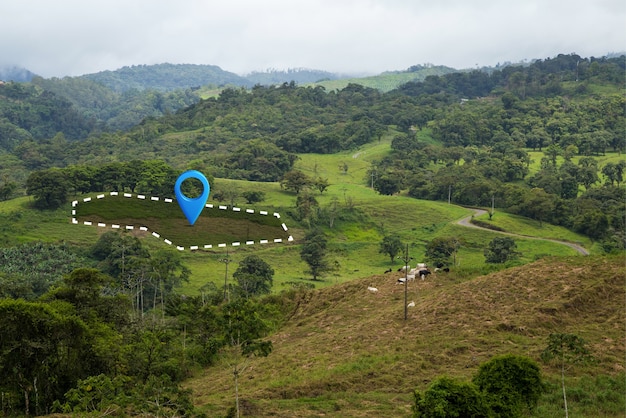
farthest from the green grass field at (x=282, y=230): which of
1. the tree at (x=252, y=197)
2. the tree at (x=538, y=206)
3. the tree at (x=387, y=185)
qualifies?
the tree at (x=387, y=185)

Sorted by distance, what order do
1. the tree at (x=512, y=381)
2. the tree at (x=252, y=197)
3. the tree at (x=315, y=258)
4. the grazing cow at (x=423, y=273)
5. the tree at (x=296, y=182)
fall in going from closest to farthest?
the tree at (x=512, y=381)
the grazing cow at (x=423, y=273)
the tree at (x=315, y=258)
the tree at (x=252, y=197)
the tree at (x=296, y=182)

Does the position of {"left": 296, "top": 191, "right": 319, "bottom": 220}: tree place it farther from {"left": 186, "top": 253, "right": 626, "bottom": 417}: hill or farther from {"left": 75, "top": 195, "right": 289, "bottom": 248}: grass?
{"left": 186, "top": 253, "right": 626, "bottom": 417}: hill

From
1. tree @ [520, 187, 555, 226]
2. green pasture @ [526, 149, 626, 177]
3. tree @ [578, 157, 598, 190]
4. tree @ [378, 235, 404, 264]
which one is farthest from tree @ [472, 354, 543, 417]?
green pasture @ [526, 149, 626, 177]

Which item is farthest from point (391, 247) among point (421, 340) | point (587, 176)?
point (587, 176)

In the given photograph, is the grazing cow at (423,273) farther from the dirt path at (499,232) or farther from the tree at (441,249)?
the dirt path at (499,232)

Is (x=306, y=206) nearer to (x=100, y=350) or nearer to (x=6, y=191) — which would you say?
(x=6, y=191)

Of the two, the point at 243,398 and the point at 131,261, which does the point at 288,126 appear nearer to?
the point at 131,261
